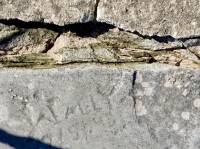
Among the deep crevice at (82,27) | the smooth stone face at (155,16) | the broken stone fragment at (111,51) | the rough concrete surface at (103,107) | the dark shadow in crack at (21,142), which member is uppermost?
the smooth stone face at (155,16)

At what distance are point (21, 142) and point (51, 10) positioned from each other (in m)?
0.40

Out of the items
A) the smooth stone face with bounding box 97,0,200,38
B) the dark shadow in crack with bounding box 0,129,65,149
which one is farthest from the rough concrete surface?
the smooth stone face with bounding box 97,0,200,38

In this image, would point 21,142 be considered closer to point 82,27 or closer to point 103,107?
point 103,107

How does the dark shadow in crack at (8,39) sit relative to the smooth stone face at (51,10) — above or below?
below

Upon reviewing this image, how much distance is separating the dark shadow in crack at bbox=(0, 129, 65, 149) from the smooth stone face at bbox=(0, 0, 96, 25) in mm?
352

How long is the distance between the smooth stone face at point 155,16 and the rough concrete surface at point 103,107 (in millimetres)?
113

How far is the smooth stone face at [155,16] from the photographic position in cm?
101

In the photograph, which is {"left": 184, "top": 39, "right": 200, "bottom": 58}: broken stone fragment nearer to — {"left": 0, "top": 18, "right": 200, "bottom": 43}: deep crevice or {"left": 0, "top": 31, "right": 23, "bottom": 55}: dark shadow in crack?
{"left": 0, "top": 18, "right": 200, "bottom": 43}: deep crevice

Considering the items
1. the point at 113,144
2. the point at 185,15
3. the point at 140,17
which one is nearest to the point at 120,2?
the point at 140,17

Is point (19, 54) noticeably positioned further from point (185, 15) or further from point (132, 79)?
point (185, 15)

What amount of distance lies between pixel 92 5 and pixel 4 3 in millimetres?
234

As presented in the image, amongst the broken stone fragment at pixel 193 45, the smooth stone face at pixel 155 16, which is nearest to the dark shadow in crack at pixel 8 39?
the smooth stone face at pixel 155 16

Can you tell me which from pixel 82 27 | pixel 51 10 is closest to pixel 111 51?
pixel 82 27

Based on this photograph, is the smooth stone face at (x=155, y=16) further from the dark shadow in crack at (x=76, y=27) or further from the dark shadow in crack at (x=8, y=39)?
the dark shadow in crack at (x=8, y=39)
